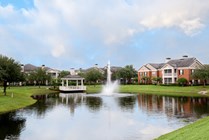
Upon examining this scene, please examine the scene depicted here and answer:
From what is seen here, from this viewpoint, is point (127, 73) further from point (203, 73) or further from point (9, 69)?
point (9, 69)

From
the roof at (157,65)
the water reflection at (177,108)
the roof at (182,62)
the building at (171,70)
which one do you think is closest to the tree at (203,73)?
the building at (171,70)

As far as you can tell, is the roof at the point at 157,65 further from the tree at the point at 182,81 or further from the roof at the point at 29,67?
the roof at the point at 29,67

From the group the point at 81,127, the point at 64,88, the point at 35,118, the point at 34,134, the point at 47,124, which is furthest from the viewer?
the point at 64,88

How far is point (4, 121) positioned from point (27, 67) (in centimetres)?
10182

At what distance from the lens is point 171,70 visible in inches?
3450

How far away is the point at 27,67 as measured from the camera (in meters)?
124

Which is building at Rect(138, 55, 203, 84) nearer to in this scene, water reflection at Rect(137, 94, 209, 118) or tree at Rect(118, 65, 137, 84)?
tree at Rect(118, 65, 137, 84)

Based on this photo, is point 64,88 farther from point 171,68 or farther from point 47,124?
point 47,124

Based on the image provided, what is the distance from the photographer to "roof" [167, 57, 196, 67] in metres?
83.8

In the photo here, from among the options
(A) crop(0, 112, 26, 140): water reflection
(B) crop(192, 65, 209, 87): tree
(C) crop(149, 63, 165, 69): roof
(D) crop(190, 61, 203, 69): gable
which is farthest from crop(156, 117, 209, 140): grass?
(C) crop(149, 63, 165, 69): roof

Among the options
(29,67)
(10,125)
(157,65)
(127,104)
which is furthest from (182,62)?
(10,125)

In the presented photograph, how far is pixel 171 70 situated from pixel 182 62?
418cm

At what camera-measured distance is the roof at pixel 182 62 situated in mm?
83769

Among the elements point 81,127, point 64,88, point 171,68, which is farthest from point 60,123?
point 171,68
